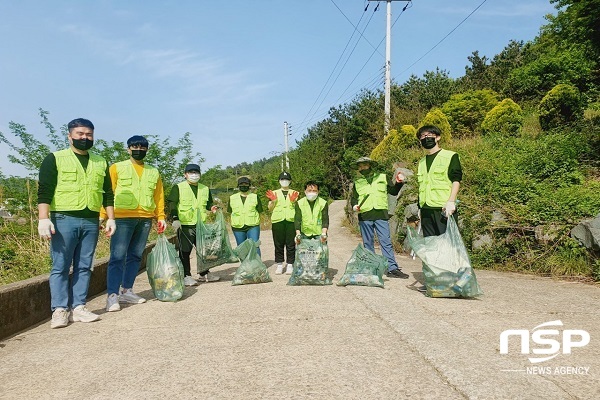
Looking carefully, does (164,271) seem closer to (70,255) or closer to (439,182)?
(70,255)

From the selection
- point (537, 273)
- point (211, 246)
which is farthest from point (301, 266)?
point (537, 273)

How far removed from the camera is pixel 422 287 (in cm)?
546

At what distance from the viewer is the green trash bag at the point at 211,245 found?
6.13m

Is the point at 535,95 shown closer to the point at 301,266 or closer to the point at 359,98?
the point at 359,98

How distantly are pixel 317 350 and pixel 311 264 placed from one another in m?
2.62

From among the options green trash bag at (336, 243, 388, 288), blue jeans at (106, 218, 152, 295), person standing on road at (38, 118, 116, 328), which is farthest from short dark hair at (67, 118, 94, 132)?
green trash bag at (336, 243, 388, 288)

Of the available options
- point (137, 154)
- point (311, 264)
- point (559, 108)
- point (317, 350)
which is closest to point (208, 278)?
point (311, 264)

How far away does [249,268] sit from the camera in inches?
237

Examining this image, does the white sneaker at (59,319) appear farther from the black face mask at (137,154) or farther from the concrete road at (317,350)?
the black face mask at (137,154)

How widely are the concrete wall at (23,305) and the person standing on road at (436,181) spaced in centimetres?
413

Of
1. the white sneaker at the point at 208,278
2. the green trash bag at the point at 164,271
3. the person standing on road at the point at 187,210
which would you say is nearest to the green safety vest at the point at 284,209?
the person standing on road at the point at 187,210

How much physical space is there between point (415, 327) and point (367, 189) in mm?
2868

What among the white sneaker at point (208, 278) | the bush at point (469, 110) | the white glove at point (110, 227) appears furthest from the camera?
the bush at point (469, 110)

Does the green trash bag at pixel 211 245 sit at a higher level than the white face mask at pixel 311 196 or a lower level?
lower
